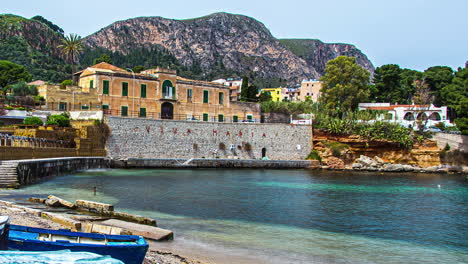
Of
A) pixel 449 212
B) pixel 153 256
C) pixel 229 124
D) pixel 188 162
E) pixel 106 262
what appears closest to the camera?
pixel 106 262

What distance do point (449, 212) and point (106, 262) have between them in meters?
19.2

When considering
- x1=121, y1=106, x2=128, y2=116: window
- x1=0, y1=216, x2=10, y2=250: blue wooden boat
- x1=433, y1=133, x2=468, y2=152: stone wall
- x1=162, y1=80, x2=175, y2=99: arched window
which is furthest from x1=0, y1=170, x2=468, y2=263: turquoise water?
x1=433, y1=133, x2=468, y2=152: stone wall

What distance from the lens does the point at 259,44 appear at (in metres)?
189

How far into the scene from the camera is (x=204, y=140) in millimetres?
46531

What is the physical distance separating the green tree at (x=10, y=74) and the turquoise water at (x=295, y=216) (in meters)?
42.8

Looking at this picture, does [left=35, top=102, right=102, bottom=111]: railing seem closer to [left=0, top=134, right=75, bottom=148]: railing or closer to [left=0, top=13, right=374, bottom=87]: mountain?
[left=0, top=134, right=75, bottom=148]: railing

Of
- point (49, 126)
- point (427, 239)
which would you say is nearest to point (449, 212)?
point (427, 239)

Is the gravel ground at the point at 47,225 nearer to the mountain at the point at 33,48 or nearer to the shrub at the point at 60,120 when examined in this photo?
the shrub at the point at 60,120

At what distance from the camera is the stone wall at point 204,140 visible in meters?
42.2

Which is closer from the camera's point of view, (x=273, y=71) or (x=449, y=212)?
(x=449, y=212)

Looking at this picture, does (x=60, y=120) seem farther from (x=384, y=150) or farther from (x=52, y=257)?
(x=384, y=150)

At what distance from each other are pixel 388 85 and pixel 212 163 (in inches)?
2026

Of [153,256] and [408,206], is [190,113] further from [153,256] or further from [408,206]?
[153,256]

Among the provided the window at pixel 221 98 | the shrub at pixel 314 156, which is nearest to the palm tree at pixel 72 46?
the window at pixel 221 98
